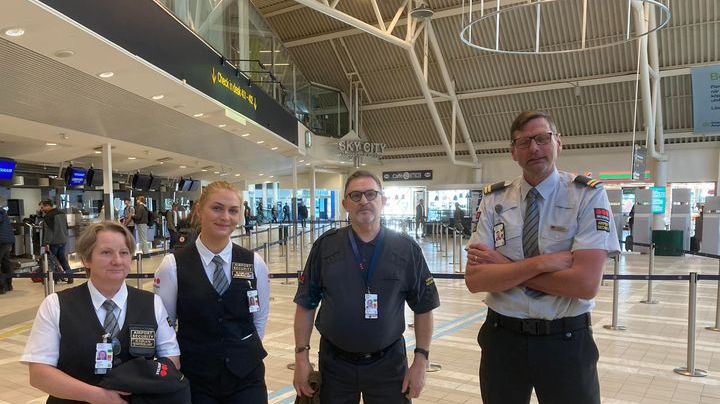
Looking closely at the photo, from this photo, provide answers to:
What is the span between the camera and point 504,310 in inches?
82.8

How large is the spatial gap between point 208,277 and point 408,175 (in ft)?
79.7

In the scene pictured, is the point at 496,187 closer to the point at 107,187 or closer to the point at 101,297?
the point at 101,297

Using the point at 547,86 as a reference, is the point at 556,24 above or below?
above

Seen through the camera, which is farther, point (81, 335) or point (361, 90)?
point (361, 90)

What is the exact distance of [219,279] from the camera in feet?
6.96

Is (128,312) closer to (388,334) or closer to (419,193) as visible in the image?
(388,334)

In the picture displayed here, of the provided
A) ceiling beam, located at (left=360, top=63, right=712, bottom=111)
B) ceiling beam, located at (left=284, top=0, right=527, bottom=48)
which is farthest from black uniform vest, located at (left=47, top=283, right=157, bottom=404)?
ceiling beam, located at (left=360, top=63, right=712, bottom=111)

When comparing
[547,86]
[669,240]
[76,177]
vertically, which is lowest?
[669,240]

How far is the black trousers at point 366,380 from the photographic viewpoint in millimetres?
2139

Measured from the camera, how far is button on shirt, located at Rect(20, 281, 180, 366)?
1.67 m

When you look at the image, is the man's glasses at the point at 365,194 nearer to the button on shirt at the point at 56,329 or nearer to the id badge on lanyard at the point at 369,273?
the id badge on lanyard at the point at 369,273

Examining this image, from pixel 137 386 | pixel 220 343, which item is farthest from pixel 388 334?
pixel 137 386

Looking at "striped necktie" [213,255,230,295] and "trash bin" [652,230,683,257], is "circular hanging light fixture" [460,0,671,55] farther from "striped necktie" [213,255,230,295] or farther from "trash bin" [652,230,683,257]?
"striped necktie" [213,255,230,295]

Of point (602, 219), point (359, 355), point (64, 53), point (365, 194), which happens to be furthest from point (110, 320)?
point (64, 53)
